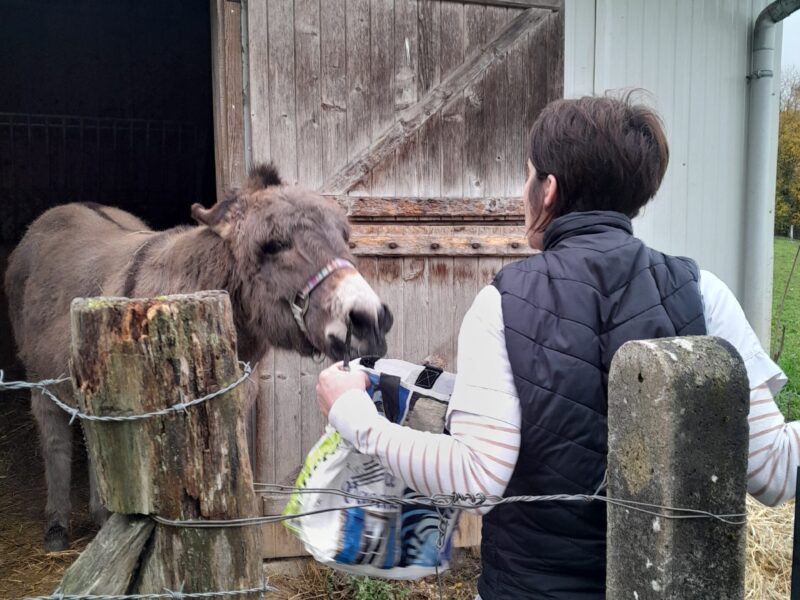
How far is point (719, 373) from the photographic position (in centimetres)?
111

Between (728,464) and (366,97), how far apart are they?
3.06 m

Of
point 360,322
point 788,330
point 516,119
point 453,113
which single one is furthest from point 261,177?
point 788,330

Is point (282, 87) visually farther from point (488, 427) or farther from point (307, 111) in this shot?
point (488, 427)

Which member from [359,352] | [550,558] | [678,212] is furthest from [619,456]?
[678,212]

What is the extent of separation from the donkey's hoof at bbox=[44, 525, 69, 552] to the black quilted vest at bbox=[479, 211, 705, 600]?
3.35 m

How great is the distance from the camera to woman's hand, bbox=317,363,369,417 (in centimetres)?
147

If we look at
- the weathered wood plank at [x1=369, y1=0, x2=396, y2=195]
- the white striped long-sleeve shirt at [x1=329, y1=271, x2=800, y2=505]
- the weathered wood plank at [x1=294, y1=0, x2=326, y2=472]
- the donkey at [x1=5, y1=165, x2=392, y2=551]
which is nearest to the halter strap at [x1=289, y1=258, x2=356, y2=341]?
the donkey at [x1=5, y1=165, x2=392, y2=551]

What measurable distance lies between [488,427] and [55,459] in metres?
3.52

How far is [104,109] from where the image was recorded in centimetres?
879

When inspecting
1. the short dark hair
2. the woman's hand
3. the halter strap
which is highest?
the short dark hair

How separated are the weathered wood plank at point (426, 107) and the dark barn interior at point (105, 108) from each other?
577 cm

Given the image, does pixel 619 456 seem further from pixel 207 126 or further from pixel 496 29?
pixel 207 126

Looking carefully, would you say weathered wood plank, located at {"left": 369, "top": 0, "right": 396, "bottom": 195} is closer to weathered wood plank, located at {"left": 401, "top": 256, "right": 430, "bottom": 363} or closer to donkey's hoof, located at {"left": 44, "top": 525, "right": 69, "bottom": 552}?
weathered wood plank, located at {"left": 401, "top": 256, "right": 430, "bottom": 363}

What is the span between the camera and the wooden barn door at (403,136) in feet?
11.8
